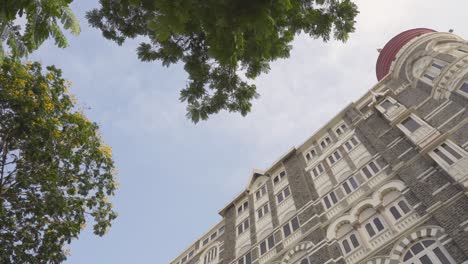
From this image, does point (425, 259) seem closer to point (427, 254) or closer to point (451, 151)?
point (427, 254)

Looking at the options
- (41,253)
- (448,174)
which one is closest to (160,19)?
(41,253)

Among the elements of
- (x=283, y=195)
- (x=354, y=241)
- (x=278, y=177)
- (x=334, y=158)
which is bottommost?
(x=354, y=241)

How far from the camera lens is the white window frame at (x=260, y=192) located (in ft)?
92.6

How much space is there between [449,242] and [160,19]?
15578mm

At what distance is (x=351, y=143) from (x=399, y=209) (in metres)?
7.95

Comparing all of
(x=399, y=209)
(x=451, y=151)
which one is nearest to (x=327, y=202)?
(x=399, y=209)

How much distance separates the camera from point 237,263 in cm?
2348

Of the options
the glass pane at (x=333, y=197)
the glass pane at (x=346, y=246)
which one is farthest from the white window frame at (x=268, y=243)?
the glass pane at (x=346, y=246)

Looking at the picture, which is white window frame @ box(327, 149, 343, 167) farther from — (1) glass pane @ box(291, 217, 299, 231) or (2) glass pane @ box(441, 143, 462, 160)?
(2) glass pane @ box(441, 143, 462, 160)

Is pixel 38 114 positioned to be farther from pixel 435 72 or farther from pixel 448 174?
pixel 435 72

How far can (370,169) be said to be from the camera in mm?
20906

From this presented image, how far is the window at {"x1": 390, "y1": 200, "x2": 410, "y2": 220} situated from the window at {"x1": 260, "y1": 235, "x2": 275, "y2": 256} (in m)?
8.19

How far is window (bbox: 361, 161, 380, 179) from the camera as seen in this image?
2049 centimetres

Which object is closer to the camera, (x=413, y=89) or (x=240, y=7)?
(x=240, y=7)
